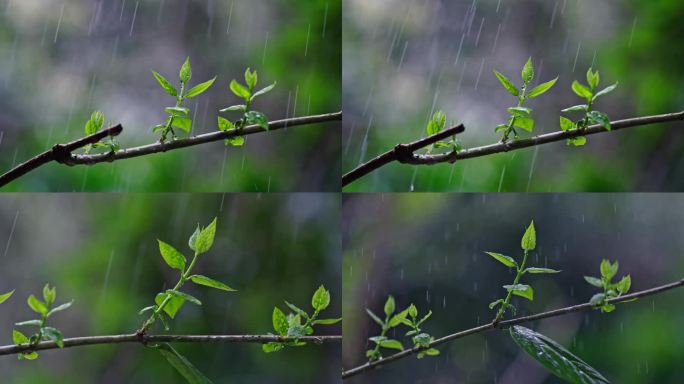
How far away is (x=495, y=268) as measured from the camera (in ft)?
3.71

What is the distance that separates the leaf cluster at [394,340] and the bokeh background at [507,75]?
0.19m

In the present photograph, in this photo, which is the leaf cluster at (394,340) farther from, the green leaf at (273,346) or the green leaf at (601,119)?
the green leaf at (601,119)

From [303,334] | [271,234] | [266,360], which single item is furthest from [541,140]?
[266,360]

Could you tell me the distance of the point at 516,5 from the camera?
1.15 metres

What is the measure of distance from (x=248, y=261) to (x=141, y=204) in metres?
0.21

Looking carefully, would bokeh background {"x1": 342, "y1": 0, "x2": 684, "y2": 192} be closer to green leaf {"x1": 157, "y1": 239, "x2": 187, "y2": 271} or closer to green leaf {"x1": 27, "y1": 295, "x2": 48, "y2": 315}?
green leaf {"x1": 157, "y1": 239, "x2": 187, "y2": 271}

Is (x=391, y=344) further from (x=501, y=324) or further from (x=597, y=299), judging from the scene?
(x=597, y=299)

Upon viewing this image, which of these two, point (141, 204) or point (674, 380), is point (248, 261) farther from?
point (674, 380)

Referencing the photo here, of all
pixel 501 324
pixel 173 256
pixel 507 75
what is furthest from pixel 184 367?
pixel 507 75

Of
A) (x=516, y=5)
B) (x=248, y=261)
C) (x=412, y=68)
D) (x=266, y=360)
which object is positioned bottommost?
(x=266, y=360)

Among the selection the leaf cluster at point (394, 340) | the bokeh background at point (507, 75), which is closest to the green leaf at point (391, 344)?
the leaf cluster at point (394, 340)

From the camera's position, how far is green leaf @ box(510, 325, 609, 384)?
842 mm

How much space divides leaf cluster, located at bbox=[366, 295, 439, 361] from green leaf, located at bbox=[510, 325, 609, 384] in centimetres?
14

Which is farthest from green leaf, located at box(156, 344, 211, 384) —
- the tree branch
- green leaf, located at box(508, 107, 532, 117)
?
green leaf, located at box(508, 107, 532, 117)
